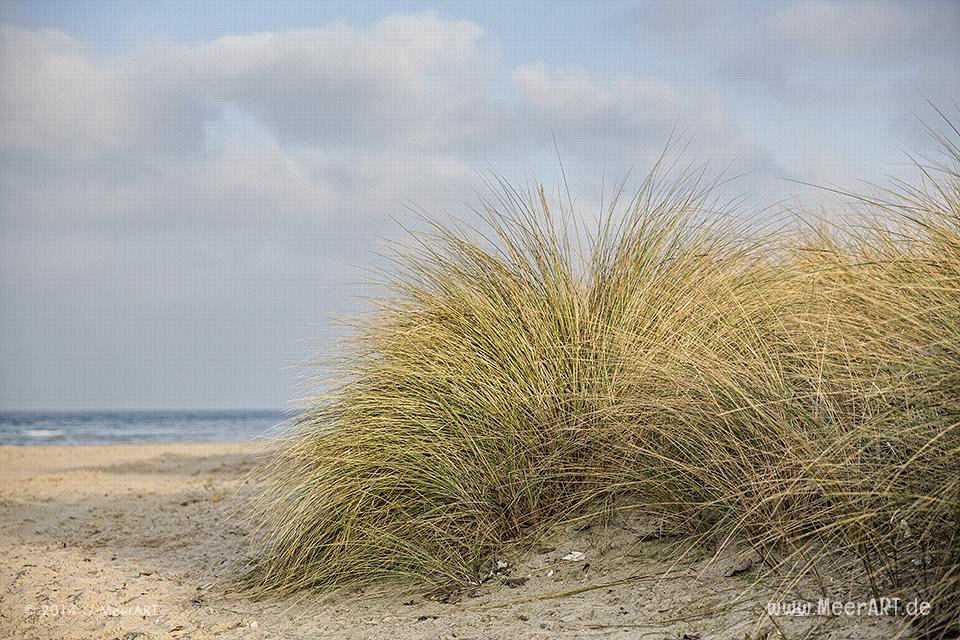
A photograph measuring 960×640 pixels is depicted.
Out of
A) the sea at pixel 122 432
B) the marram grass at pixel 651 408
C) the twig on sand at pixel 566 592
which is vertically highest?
the marram grass at pixel 651 408

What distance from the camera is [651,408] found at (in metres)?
3.27

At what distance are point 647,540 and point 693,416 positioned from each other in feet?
1.99

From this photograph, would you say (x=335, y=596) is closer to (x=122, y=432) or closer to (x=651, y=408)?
(x=651, y=408)

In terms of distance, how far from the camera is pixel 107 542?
5051mm

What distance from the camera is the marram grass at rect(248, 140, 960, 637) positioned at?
257 centimetres

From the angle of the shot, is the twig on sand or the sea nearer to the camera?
the twig on sand

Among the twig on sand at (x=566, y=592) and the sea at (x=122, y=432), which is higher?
the twig on sand at (x=566, y=592)

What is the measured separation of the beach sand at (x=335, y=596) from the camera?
2.81 meters

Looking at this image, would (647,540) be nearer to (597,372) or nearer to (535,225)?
(597,372)

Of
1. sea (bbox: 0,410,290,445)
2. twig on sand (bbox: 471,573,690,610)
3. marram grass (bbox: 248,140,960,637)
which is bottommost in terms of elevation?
sea (bbox: 0,410,290,445)

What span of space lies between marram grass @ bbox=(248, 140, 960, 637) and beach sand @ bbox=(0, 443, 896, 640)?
5.4 inches

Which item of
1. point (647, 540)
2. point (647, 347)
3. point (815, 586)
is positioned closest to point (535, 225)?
point (647, 347)

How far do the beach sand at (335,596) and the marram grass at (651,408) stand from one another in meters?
0.14

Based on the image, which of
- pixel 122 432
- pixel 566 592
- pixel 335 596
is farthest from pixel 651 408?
pixel 122 432
